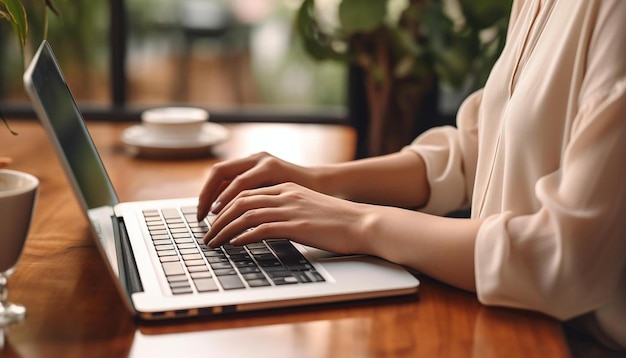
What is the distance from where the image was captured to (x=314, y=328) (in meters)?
0.83

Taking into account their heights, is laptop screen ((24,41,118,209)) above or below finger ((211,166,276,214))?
above

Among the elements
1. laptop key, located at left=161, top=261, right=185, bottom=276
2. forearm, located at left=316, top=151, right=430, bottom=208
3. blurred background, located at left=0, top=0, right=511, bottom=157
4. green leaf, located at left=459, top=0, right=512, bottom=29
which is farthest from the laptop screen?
green leaf, located at left=459, top=0, right=512, bottom=29

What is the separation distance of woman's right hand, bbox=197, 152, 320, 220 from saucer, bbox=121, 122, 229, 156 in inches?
18.5

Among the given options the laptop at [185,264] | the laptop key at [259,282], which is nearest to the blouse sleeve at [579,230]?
the laptop at [185,264]

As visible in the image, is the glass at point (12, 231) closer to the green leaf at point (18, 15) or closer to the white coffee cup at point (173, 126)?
the green leaf at point (18, 15)

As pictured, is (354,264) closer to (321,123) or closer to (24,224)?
(24,224)

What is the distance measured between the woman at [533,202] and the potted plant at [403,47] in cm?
64

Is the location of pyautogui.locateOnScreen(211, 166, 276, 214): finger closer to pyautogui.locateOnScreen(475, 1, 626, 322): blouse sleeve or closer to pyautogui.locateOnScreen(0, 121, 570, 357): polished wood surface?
pyautogui.locateOnScreen(0, 121, 570, 357): polished wood surface

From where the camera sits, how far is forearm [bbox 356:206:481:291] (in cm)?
92

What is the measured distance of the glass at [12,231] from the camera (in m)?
0.84

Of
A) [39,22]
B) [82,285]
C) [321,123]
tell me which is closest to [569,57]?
[82,285]

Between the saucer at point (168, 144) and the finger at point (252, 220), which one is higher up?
the finger at point (252, 220)

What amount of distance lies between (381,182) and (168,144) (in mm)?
562

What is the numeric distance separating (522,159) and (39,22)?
1663 millimetres
